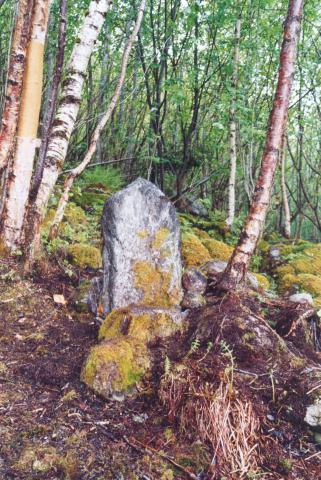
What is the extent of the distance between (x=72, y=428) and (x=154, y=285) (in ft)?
6.07

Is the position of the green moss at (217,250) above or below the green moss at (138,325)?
above

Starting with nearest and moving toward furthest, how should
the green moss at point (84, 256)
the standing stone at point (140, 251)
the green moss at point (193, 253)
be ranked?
the standing stone at point (140, 251), the green moss at point (84, 256), the green moss at point (193, 253)

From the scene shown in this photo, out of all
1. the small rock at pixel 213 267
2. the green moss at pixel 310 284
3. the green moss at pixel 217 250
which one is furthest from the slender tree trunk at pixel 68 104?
the green moss at pixel 310 284

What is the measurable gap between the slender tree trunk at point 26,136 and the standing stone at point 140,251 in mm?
1112

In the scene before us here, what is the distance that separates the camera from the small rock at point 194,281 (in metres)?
4.25

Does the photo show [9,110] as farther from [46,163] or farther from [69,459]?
[69,459]

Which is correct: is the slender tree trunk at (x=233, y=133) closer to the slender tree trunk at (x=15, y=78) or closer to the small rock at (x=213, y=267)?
the small rock at (x=213, y=267)

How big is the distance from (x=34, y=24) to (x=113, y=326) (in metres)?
3.71

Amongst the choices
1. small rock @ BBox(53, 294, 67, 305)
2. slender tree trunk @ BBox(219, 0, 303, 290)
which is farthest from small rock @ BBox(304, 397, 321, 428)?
small rock @ BBox(53, 294, 67, 305)

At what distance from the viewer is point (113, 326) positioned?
3488mm

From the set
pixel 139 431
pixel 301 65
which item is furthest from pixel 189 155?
pixel 139 431

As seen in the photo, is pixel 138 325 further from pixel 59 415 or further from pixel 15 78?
pixel 15 78

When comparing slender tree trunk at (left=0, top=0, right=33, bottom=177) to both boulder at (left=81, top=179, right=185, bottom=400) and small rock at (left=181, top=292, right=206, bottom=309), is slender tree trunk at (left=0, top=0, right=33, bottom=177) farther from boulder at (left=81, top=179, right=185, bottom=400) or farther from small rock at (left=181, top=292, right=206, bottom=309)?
small rock at (left=181, top=292, right=206, bottom=309)

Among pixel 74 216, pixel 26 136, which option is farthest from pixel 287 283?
pixel 26 136
